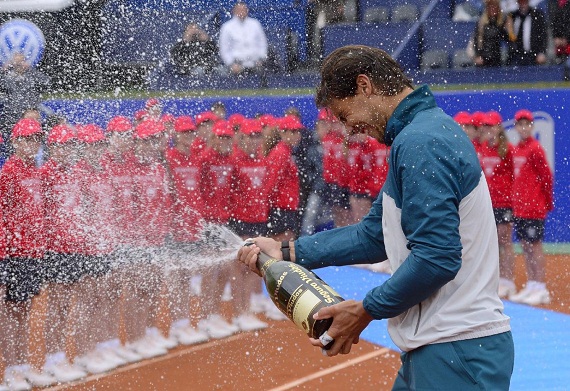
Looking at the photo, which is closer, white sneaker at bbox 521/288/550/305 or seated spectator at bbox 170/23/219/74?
white sneaker at bbox 521/288/550/305

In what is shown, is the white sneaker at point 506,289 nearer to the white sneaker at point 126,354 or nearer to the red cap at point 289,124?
the red cap at point 289,124

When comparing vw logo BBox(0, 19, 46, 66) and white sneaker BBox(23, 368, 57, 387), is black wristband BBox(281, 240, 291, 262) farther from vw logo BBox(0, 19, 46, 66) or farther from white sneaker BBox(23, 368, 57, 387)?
vw logo BBox(0, 19, 46, 66)

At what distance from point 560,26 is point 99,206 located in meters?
8.61

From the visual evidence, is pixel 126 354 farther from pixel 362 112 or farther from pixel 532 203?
pixel 362 112

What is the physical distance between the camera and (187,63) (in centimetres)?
1311

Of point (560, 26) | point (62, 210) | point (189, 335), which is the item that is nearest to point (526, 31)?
point (560, 26)

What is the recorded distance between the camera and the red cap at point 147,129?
7.72m

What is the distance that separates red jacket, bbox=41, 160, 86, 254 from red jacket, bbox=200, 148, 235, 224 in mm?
1576

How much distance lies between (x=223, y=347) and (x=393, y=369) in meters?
1.69

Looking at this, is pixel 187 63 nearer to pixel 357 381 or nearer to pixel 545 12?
pixel 545 12

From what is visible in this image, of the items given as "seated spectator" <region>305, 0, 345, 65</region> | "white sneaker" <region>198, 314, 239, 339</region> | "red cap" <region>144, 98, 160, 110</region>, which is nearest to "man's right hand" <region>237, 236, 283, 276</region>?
"white sneaker" <region>198, 314, 239, 339</region>

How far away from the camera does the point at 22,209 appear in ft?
20.7

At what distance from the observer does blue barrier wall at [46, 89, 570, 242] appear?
38.4ft

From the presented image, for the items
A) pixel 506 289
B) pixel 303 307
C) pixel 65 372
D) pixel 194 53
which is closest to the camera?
pixel 303 307
